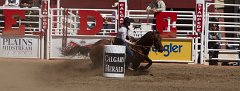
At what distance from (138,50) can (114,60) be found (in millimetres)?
1272

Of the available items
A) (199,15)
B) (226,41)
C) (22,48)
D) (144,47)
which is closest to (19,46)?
(22,48)

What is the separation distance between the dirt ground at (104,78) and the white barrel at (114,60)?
23 centimetres

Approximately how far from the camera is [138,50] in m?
14.9

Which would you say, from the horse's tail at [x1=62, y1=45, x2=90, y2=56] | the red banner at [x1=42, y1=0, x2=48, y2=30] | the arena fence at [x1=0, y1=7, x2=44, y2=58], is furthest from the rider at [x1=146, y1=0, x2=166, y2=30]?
the arena fence at [x1=0, y1=7, x2=44, y2=58]

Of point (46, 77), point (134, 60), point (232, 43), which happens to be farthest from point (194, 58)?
point (46, 77)

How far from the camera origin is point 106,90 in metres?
11.5

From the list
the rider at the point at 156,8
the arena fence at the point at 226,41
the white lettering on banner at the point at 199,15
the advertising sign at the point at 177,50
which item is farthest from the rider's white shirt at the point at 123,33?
the arena fence at the point at 226,41

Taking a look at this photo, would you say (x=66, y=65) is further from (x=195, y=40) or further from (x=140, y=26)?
(x=195, y=40)

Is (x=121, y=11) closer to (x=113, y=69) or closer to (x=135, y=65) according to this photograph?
(x=135, y=65)

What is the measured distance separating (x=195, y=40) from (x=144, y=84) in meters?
4.87

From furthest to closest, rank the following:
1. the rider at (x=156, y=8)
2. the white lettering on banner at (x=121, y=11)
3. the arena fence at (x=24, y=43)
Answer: the arena fence at (x=24, y=43) → the white lettering on banner at (x=121, y=11) → the rider at (x=156, y=8)

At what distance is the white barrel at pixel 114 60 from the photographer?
13812 millimetres

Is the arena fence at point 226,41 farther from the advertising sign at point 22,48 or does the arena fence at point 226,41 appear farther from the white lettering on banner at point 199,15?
the advertising sign at point 22,48

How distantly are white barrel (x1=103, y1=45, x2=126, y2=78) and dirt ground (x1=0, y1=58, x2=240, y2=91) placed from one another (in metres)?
0.23
